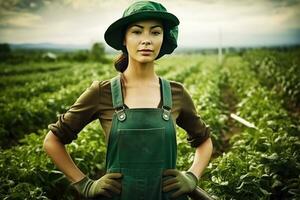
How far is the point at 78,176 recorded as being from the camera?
6.03ft

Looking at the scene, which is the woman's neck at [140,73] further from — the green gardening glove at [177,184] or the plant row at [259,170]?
the plant row at [259,170]

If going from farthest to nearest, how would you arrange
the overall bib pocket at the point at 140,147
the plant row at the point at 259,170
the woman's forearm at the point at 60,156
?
the plant row at the point at 259,170
the woman's forearm at the point at 60,156
the overall bib pocket at the point at 140,147

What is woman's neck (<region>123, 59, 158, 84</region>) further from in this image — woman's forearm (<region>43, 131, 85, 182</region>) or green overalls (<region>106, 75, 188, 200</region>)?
woman's forearm (<region>43, 131, 85, 182</region>)

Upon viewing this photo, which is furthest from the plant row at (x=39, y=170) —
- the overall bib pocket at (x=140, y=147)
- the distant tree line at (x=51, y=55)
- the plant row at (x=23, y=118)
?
the distant tree line at (x=51, y=55)

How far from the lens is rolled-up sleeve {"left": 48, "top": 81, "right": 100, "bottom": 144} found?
5.86 feet

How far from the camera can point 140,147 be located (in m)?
1.71

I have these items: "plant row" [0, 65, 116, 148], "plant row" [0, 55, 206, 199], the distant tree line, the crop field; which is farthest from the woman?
the distant tree line

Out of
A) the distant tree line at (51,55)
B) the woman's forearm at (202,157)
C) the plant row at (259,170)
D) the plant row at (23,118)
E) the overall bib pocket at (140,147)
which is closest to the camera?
the overall bib pocket at (140,147)

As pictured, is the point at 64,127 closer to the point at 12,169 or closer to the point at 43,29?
the point at 12,169

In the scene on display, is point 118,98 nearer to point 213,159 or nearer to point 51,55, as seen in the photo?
point 213,159

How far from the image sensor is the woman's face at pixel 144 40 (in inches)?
70.1

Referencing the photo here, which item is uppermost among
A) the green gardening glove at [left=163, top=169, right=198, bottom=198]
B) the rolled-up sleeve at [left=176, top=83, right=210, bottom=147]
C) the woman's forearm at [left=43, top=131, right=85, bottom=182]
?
the rolled-up sleeve at [left=176, top=83, right=210, bottom=147]

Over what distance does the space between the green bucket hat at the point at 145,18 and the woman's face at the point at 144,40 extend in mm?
29

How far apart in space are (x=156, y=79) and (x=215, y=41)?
25.8 metres
